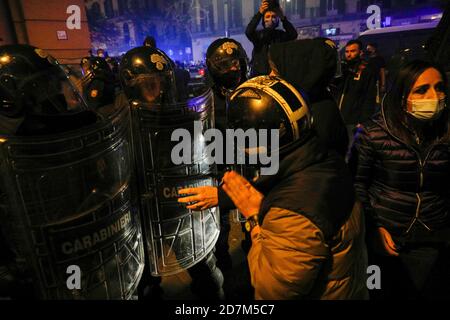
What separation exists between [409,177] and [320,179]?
1.41m

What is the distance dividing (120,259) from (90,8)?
56980 millimetres

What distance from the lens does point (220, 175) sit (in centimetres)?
309

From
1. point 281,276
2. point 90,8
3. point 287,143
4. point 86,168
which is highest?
point 90,8

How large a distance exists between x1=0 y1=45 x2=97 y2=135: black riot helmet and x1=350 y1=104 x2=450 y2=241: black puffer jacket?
2.14 metres

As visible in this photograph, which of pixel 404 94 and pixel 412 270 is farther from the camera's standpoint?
pixel 412 270

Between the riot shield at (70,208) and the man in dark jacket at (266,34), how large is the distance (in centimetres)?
401

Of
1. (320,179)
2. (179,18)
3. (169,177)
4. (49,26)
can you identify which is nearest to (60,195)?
(169,177)

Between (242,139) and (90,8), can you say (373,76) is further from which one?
(90,8)

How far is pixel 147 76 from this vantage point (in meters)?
3.15

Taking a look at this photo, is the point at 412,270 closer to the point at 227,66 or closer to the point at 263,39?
the point at 227,66

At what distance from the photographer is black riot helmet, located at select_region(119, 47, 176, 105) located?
3.07 meters

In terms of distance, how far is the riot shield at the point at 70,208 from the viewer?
1483 mm

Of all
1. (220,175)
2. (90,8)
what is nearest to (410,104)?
(220,175)
